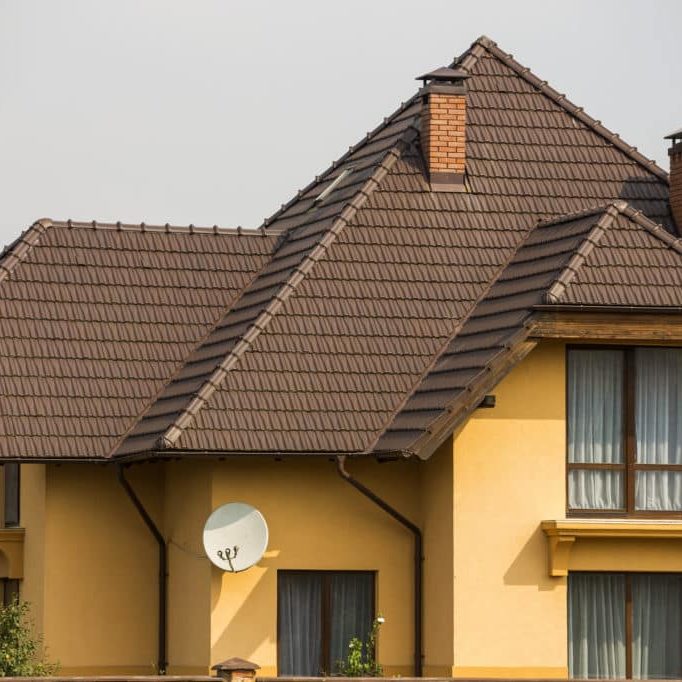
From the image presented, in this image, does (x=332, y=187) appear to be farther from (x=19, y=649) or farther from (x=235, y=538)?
(x=19, y=649)

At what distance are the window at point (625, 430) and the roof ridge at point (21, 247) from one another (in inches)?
311

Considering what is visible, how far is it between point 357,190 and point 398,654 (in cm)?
630

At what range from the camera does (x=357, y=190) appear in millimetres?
28578

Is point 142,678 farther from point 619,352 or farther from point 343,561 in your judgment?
point 619,352

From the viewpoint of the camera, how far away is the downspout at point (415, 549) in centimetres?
2583

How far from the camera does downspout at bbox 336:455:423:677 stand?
2583 cm

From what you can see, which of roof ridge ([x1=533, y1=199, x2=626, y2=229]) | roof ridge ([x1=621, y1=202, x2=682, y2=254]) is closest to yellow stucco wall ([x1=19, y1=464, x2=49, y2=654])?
roof ridge ([x1=533, y1=199, x2=626, y2=229])

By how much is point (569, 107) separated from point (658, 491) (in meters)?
6.71

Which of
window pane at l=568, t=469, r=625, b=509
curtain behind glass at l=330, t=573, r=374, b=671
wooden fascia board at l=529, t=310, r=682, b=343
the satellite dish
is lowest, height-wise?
curtain behind glass at l=330, t=573, r=374, b=671

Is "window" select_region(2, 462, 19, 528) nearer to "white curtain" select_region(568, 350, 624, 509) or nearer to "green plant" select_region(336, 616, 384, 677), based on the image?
"green plant" select_region(336, 616, 384, 677)

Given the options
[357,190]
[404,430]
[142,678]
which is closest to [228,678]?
[142,678]

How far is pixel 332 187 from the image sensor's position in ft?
101

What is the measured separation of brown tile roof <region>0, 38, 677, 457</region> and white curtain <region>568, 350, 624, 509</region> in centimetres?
107

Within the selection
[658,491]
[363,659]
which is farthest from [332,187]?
[363,659]
